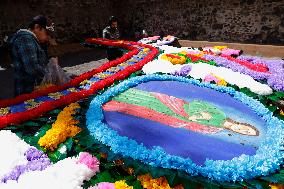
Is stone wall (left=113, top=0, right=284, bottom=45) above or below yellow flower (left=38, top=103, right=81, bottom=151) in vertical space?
above

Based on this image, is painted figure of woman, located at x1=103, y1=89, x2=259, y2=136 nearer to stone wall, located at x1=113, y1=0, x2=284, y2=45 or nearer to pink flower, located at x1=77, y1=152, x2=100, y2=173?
pink flower, located at x1=77, y1=152, x2=100, y2=173

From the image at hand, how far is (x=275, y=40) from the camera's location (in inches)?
432

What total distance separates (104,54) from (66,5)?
3.91 meters

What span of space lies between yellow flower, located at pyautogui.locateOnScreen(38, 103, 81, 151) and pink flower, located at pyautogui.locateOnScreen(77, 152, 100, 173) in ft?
1.16

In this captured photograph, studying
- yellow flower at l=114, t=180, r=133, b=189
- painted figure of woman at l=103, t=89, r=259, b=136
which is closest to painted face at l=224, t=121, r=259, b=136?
painted figure of woman at l=103, t=89, r=259, b=136

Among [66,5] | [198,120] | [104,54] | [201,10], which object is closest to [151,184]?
[198,120]

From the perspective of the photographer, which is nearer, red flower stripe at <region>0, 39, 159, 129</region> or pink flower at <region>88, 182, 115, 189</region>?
pink flower at <region>88, 182, 115, 189</region>

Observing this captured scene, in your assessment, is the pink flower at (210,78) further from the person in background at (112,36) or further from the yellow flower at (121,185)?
the person in background at (112,36)

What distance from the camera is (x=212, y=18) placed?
1246 cm

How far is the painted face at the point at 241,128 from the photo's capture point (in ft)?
9.84

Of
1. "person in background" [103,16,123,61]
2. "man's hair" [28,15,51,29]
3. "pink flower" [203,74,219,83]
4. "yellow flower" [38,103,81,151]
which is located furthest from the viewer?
"person in background" [103,16,123,61]

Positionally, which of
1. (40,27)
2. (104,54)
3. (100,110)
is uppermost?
(40,27)

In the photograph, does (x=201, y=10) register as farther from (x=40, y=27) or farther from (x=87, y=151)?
(x=87, y=151)

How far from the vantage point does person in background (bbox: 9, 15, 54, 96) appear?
11.5 feet
